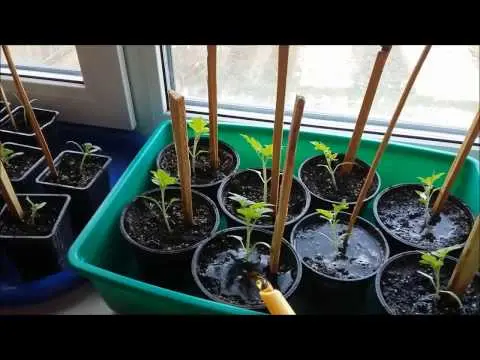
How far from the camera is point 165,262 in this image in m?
0.64

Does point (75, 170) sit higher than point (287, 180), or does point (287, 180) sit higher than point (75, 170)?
point (287, 180)

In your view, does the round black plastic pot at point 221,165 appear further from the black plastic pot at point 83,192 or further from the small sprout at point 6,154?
the small sprout at point 6,154

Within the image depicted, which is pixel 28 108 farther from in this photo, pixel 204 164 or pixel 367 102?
pixel 367 102

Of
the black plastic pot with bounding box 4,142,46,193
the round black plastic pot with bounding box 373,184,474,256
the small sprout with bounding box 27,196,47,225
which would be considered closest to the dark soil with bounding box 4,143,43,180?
the black plastic pot with bounding box 4,142,46,193

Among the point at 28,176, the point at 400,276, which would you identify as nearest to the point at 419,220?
the point at 400,276

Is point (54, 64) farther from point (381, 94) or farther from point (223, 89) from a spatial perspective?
point (381, 94)

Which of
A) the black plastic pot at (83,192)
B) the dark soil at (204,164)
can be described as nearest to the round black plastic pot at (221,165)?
the dark soil at (204,164)

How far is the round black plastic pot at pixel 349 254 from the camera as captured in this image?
61 centimetres

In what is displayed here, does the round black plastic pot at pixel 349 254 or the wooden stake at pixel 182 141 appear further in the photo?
the round black plastic pot at pixel 349 254

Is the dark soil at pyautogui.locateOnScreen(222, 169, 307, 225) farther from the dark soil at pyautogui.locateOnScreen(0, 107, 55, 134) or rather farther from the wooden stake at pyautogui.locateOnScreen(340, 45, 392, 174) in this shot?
the dark soil at pyautogui.locateOnScreen(0, 107, 55, 134)

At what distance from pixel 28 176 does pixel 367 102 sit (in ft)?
1.83

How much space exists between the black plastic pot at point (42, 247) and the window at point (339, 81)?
32cm
